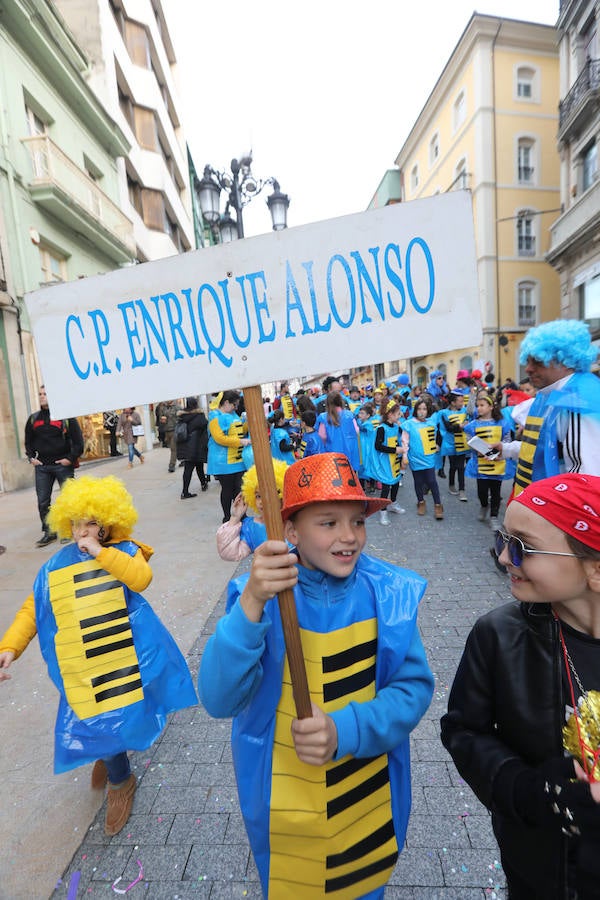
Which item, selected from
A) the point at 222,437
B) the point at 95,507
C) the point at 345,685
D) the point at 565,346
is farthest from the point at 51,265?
the point at 345,685

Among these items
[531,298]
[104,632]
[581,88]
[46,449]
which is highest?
[581,88]

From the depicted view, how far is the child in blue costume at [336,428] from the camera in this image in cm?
666

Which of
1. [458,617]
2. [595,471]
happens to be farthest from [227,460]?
[595,471]

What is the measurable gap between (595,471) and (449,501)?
5.09 m

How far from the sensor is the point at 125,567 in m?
2.05

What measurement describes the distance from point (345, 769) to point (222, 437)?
16.7ft

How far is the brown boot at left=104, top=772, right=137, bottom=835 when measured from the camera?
198cm

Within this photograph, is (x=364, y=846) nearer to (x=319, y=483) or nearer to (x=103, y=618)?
(x=319, y=483)

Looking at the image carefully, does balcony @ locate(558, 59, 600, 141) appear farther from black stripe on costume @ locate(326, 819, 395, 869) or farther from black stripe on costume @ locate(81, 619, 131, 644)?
black stripe on costume @ locate(326, 819, 395, 869)

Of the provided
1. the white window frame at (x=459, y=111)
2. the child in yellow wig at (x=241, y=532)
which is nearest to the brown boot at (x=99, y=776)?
the child in yellow wig at (x=241, y=532)

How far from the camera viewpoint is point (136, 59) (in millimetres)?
18516

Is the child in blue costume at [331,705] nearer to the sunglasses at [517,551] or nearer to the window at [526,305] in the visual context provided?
the sunglasses at [517,551]

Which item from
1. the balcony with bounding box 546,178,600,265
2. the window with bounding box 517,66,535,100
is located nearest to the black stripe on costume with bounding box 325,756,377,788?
the balcony with bounding box 546,178,600,265

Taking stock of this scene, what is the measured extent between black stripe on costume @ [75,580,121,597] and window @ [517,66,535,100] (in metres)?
31.0
